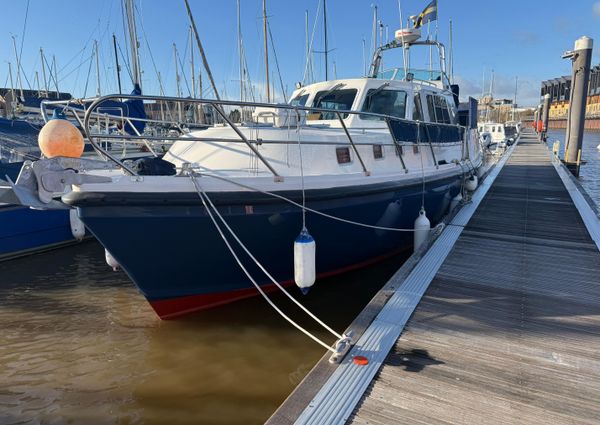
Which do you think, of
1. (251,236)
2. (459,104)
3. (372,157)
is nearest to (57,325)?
(251,236)

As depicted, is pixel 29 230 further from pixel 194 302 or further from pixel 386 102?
pixel 386 102

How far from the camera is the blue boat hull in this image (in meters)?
3.76

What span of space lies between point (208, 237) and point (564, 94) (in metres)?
97.7

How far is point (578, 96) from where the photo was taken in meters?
15.7

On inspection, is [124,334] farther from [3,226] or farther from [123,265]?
[3,226]

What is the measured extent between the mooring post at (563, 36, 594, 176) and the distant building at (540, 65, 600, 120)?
68.0 metres

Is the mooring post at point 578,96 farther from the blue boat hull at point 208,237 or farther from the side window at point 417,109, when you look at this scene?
the blue boat hull at point 208,237

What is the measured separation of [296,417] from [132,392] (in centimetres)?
199

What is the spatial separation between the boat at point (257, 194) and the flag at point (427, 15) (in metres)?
3.08

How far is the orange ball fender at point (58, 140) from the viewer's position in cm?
344

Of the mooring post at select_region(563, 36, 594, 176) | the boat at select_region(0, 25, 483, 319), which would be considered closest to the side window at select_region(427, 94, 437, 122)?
the boat at select_region(0, 25, 483, 319)

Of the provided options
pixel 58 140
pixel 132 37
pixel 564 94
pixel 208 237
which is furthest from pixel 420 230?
pixel 564 94

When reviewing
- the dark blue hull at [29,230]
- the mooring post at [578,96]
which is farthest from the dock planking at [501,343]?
the mooring post at [578,96]

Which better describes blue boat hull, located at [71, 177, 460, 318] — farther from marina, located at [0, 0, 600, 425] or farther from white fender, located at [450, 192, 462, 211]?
white fender, located at [450, 192, 462, 211]
